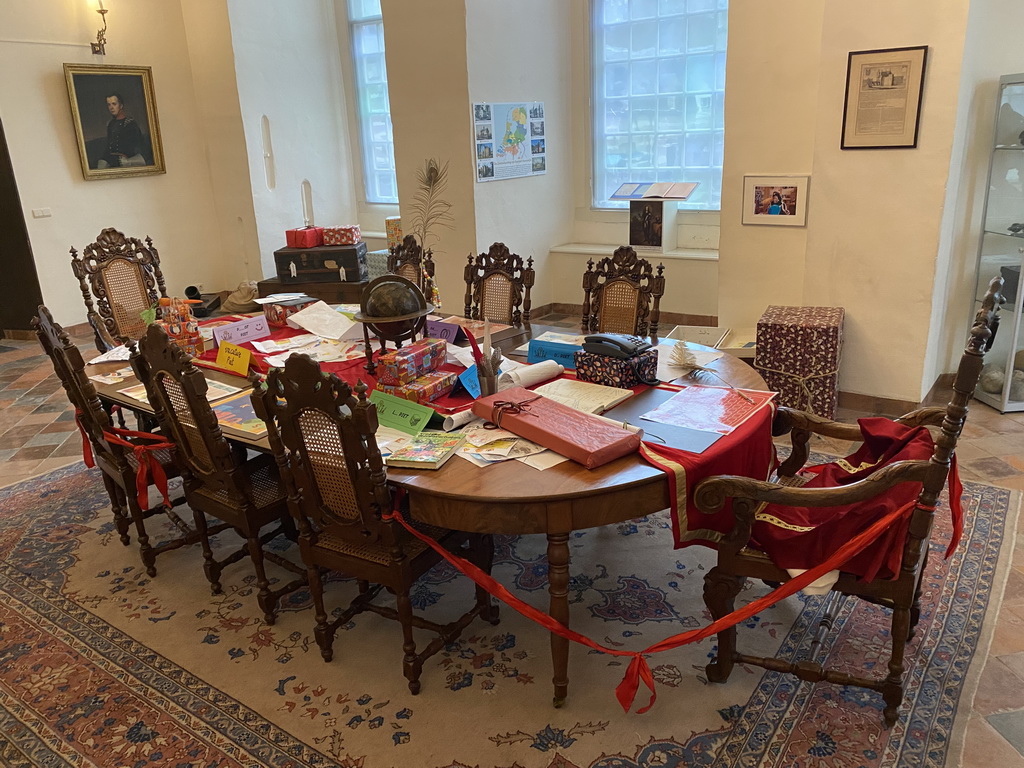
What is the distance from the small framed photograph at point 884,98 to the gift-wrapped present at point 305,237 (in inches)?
139

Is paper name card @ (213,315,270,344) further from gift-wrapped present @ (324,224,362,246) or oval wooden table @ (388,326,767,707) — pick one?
gift-wrapped present @ (324,224,362,246)

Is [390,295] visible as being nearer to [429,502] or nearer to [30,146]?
[429,502]

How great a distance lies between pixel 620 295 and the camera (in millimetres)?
3801

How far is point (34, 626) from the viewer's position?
113 inches

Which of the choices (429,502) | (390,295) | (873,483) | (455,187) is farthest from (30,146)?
(873,483)

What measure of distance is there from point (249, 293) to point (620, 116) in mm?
3526

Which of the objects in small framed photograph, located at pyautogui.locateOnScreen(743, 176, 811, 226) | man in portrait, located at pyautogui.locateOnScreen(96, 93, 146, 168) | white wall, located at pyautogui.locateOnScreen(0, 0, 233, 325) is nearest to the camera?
small framed photograph, located at pyautogui.locateOnScreen(743, 176, 811, 226)

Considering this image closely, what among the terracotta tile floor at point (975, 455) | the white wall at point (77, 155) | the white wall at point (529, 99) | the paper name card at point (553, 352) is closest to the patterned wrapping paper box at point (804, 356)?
the terracotta tile floor at point (975, 455)

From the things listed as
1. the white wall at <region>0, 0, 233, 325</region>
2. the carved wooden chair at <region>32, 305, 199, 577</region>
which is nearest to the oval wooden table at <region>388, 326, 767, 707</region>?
the carved wooden chair at <region>32, 305, 199, 577</region>

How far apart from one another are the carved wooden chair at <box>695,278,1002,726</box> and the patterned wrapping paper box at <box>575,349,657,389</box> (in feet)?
2.14

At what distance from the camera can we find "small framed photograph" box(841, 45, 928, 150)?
3.86 meters

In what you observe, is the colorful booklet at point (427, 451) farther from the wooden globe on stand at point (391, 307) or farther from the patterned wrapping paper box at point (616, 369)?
the patterned wrapping paper box at point (616, 369)

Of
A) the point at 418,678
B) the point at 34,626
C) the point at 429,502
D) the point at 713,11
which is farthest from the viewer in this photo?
the point at 713,11

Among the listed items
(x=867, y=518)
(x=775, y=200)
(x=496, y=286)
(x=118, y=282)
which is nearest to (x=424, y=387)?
(x=867, y=518)
